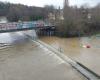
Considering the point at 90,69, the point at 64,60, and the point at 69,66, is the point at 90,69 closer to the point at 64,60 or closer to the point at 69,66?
the point at 69,66

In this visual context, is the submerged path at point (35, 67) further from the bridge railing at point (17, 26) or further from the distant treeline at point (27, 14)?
the distant treeline at point (27, 14)

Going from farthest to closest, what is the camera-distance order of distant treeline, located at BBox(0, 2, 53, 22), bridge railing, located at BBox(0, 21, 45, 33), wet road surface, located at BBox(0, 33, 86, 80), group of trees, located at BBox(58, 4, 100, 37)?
distant treeline, located at BBox(0, 2, 53, 22)
group of trees, located at BBox(58, 4, 100, 37)
bridge railing, located at BBox(0, 21, 45, 33)
wet road surface, located at BBox(0, 33, 86, 80)

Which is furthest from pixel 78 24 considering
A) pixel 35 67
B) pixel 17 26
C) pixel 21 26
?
pixel 35 67

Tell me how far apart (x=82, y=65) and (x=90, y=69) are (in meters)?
1.47

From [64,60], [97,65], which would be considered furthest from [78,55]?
[97,65]

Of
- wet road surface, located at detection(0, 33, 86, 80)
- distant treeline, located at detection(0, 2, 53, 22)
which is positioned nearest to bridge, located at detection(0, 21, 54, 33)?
wet road surface, located at detection(0, 33, 86, 80)

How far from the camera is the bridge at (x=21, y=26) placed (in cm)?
3700

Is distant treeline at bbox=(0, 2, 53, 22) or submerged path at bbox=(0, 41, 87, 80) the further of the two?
distant treeline at bbox=(0, 2, 53, 22)

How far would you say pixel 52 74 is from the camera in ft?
58.7

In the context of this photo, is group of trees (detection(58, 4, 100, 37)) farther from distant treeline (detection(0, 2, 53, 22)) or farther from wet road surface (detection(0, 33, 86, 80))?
distant treeline (detection(0, 2, 53, 22))

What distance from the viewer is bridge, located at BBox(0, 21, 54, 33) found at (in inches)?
1457

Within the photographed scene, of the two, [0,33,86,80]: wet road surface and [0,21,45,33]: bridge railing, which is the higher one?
[0,21,45,33]: bridge railing

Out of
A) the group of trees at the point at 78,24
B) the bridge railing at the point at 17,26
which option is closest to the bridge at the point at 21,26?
the bridge railing at the point at 17,26

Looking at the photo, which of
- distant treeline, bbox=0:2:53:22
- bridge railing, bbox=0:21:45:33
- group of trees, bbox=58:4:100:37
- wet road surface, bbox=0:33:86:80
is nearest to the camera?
wet road surface, bbox=0:33:86:80
